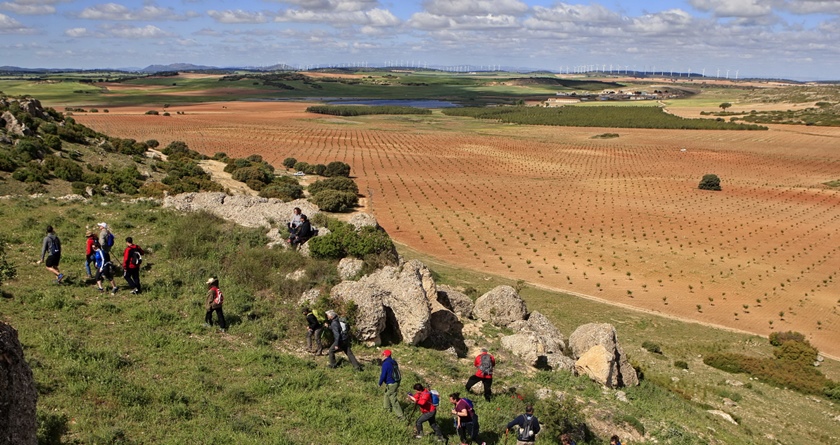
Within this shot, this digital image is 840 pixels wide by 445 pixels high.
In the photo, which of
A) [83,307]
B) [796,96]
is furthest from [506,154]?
[796,96]

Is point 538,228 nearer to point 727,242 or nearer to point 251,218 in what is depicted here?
point 727,242

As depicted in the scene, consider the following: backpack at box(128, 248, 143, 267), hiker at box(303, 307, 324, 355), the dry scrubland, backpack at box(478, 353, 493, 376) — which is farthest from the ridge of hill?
the dry scrubland

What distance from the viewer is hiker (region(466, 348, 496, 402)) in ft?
37.4

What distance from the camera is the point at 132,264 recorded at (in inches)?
519

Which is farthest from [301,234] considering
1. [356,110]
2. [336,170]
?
[356,110]

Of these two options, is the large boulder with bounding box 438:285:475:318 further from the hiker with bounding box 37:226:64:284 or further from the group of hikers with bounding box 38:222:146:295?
the hiker with bounding box 37:226:64:284

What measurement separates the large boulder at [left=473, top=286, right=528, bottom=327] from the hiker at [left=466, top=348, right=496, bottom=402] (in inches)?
256

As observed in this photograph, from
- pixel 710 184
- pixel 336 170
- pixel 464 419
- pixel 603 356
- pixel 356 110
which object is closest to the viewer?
pixel 464 419

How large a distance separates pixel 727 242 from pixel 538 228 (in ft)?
45.8

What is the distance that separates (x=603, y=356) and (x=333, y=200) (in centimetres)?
3112

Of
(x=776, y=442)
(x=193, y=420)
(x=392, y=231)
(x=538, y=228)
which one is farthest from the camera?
(x=538, y=228)

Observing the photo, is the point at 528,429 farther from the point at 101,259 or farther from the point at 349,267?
the point at 101,259

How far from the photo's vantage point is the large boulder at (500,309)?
1825 centimetres

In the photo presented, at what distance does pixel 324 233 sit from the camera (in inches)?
728
